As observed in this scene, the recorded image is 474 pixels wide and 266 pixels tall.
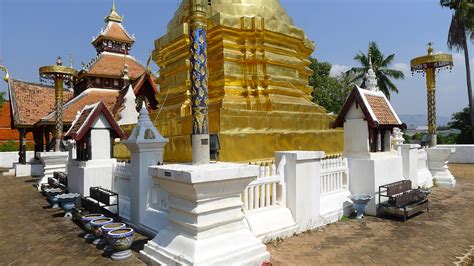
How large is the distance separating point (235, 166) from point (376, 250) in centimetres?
315

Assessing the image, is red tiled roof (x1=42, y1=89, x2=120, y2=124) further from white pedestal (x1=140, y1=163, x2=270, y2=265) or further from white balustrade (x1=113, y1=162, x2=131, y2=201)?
white pedestal (x1=140, y1=163, x2=270, y2=265)

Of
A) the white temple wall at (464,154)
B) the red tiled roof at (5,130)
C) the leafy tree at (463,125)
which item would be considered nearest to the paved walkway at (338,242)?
the white temple wall at (464,154)

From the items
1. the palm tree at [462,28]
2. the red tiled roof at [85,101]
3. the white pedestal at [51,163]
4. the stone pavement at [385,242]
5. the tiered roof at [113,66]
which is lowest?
the stone pavement at [385,242]

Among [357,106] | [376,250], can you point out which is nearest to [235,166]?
[376,250]

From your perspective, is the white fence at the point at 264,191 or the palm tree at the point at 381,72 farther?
the palm tree at the point at 381,72

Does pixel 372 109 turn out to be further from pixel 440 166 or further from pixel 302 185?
pixel 440 166

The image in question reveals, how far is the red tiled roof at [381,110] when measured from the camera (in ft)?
27.9

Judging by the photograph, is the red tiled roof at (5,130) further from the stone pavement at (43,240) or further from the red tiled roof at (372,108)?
the red tiled roof at (372,108)

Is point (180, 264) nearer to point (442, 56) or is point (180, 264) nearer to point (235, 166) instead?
point (235, 166)

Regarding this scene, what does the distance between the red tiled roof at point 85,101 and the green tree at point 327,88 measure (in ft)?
56.7

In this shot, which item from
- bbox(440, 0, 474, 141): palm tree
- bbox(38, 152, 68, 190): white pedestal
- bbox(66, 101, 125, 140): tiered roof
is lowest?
bbox(38, 152, 68, 190): white pedestal

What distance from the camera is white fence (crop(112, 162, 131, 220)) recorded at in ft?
25.3

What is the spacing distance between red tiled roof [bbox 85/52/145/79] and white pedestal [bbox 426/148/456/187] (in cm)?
2076

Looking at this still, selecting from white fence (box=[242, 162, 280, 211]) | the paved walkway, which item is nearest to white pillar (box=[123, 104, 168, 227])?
the paved walkway
